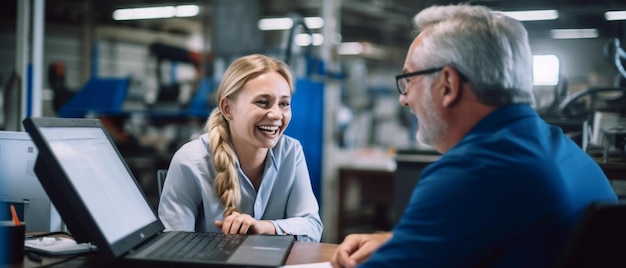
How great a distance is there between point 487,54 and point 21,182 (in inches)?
56.8

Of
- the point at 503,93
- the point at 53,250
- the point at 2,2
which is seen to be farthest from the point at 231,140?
the point at 2,2

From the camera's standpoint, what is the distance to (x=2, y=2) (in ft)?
34.7

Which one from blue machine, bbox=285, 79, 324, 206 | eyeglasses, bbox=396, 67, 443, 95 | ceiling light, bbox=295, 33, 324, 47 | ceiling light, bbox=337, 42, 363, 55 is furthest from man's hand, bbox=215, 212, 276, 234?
ceiling light, bbox=337, 42, 363, 55

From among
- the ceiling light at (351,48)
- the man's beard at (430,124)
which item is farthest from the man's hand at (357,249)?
the ceiling light at (351,48)

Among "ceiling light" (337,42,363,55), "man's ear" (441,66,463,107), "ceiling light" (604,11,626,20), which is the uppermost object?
"ceiling light" (337,42,363,55)

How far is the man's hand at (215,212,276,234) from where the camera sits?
164 centimetres

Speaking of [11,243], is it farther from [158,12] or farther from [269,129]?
[158,12]

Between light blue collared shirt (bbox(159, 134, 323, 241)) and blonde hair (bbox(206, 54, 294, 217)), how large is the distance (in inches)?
1.2

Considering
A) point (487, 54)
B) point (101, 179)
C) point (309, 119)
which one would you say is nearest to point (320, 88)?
point (309, 119)

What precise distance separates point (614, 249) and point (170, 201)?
4.28 feet

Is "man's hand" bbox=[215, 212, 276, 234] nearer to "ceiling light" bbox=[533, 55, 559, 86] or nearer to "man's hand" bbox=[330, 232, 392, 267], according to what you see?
"man's hand" bbox=[330, 232, 392, 267]

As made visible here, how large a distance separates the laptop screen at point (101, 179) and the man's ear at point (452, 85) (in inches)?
28.5

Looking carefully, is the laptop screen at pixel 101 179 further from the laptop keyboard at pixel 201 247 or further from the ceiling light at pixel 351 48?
the ceiling light at pixel 351 48

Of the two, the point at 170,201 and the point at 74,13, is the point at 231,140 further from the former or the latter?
the point at 74,13
